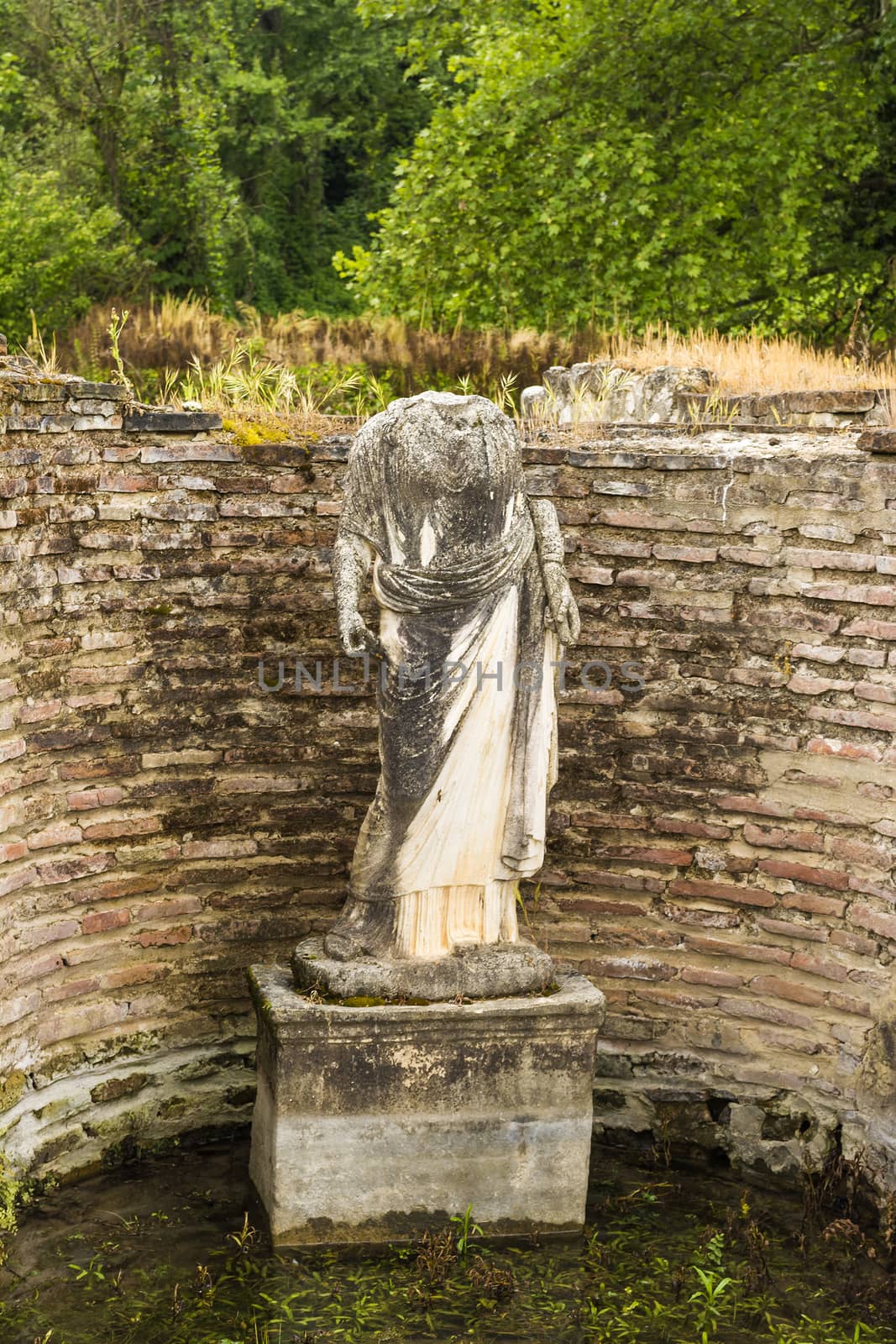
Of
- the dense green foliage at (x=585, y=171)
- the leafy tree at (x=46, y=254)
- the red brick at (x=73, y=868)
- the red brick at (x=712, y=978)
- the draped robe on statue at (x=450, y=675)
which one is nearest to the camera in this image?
the draped robe on statue at (x=450, y=675)

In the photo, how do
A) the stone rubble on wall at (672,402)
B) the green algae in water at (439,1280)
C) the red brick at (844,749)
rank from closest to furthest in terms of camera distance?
the green algae in water at (439,1280)
the red brick at (844,749)
the stone rubble on wall at (672,402)

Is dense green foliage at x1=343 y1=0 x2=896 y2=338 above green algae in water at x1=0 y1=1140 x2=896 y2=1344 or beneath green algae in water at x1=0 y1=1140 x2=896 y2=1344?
above

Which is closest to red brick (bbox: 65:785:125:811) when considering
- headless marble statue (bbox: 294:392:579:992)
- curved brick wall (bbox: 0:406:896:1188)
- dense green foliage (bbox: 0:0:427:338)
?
curved brick wall (bbox: 0:406:896:1188)

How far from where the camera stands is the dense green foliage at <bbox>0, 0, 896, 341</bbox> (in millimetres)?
14602

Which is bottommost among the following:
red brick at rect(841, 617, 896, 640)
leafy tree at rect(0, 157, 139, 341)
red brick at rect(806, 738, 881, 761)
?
red brick at rect(806, 738, 881, 761)

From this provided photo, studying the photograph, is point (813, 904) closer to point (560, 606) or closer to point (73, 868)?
point (560, 606)

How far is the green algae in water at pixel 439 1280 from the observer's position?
17.0ft

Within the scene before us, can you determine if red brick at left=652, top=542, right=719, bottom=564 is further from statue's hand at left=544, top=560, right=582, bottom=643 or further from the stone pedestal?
the stone pedestal

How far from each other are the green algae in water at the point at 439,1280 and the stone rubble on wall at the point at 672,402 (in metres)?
3.64

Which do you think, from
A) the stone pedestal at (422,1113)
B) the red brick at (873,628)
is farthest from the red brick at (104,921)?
the red brick at (873,628)

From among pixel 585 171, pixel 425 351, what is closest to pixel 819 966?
pixel 425 351

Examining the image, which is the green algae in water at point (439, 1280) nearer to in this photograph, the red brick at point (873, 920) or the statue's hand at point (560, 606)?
the red brick at point (873, 920)

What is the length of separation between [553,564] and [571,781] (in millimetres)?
1669

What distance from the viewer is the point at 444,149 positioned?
15.2 metres
